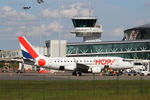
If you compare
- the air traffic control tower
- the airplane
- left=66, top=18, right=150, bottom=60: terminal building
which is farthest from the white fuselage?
the air traffic control tower

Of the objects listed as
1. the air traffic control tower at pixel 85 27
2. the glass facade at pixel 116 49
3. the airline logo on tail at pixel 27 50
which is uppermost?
the air traffic control tower at pixel 85 27

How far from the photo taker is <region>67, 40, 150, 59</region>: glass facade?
133750 millimetres

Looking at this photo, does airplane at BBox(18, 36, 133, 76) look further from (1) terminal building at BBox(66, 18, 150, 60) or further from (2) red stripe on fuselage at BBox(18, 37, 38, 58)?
(1) terminal building at BBox(66, 18, 150, 60)

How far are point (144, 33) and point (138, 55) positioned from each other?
27069 mm

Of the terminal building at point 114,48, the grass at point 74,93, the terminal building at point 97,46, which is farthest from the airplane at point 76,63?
the terminal building at point 114,48

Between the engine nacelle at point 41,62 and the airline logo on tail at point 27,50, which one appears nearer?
the engine nacelle at point 41,62

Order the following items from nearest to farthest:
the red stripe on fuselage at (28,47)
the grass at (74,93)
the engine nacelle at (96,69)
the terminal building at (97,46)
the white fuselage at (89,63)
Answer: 1. the grass at (74,93)
2. the engine nacelle at (96,69)
3. the white fuselage at (89,63)
4. the red stripe on fuselage at (28,47)
5. the terminal building at (97,46)

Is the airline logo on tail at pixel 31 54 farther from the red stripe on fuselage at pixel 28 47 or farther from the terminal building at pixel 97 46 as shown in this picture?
the terminal building at pixel 97 46

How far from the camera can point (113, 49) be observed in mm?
135625

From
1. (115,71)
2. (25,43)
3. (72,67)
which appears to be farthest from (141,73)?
(25,43)

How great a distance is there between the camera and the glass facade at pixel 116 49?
439 feet

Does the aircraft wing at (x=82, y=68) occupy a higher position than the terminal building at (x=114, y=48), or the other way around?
the terminal building at (x=114, y=48)

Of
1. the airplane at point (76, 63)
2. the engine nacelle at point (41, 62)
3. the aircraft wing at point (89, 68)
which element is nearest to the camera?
the aircraft wing at point (89, 68)

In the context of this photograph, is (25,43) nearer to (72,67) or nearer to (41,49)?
(72,67)
